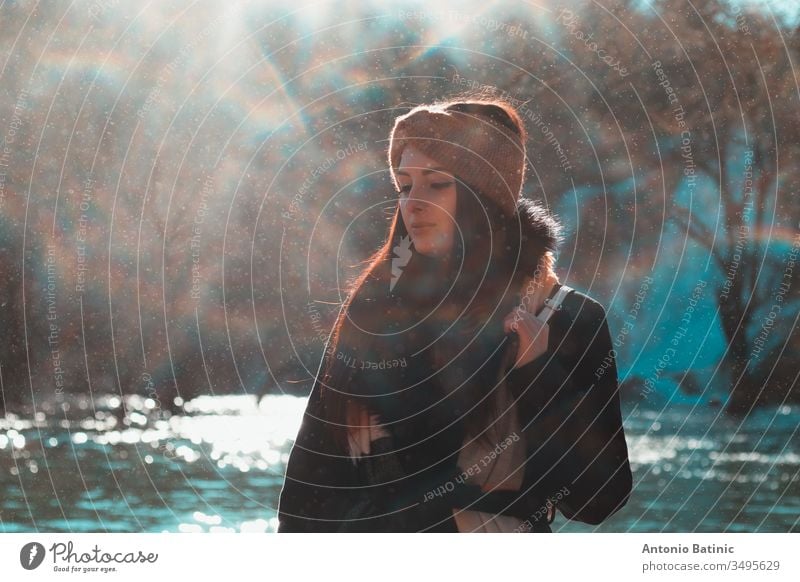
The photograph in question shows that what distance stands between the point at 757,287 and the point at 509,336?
356 centimetres

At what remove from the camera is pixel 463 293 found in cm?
378

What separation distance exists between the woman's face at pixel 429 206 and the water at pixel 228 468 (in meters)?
2.38

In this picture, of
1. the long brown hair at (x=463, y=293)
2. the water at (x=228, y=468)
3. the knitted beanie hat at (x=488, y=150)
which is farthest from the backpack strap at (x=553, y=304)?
the water at (x=228, y=468)

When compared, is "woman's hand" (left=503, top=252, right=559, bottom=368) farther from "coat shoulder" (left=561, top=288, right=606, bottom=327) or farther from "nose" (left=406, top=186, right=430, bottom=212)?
"nose" (left=406, top=186, right=430, bottom=212)

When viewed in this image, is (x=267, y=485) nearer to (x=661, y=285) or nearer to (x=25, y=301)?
(x=25, y=301)

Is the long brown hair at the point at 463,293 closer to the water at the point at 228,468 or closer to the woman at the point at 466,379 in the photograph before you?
the woman at the point at 466,379

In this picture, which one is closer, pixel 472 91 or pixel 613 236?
pixel 472 91

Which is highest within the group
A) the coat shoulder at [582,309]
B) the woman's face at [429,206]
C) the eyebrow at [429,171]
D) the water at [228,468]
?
the eyebrow at [429,171]

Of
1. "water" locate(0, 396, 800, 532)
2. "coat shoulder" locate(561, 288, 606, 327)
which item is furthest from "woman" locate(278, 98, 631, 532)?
"water" locate(0, 396, 800, 532)

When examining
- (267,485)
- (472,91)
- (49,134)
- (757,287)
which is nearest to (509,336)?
(472,91)

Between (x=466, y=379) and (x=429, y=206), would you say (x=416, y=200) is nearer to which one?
(x=429, y=206)

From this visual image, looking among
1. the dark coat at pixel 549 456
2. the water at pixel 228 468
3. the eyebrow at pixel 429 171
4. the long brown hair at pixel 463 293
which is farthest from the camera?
the water at pixel 228 468

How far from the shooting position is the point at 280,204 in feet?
23.8

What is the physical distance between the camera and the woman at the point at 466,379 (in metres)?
3.54
